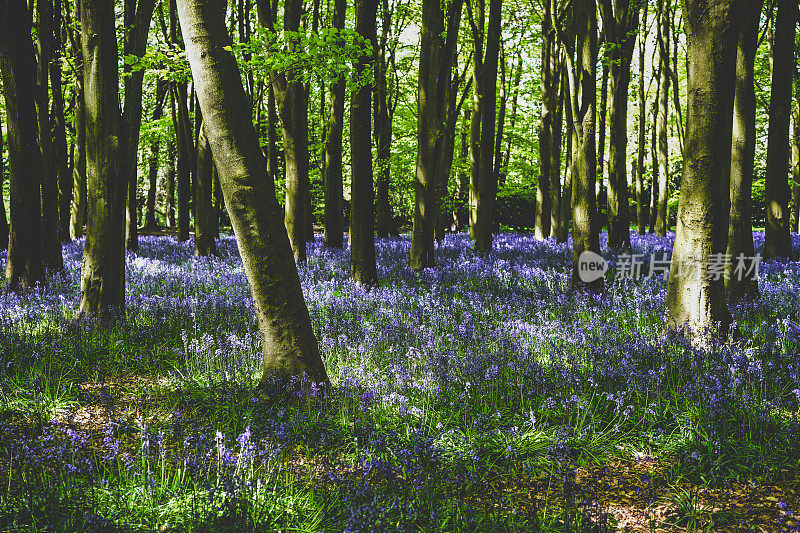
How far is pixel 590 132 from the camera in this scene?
7996 millimetres

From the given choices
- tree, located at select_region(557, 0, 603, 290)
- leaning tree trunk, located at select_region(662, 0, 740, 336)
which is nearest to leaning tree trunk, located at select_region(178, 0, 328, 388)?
leaning tree trunk, located at select_region(662, 0, 740, 336)

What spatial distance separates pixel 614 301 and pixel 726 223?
2.10 meters

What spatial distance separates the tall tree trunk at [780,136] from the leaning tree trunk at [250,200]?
9988 millimetres

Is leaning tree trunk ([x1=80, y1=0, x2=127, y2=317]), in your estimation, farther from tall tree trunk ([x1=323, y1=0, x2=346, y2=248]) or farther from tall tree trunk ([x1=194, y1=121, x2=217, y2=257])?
tall tree trunk ([x1=323, y1=0, x2=346, y2=248])

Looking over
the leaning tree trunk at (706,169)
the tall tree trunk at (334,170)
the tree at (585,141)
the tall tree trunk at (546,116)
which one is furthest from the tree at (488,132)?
the leaning tree trunk at (706,169)

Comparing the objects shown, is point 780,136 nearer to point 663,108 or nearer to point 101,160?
point 663,108

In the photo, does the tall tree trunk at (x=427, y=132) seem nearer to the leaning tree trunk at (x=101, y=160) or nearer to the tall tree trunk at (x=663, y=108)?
the leaning tree trunk at (x=101, y=160)

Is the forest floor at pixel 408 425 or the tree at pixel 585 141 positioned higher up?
the tree at pixel 585 141

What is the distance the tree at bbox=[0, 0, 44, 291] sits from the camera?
7891 millimetres

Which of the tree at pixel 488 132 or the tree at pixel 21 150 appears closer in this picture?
the tree at pixel 21 150

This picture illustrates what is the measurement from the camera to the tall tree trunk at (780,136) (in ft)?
30.1

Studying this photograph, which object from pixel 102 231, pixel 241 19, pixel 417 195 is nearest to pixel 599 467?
pixel 102 231

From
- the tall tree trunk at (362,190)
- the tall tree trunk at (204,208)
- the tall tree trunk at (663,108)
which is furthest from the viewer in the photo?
the tall tree trunk at (663,108)

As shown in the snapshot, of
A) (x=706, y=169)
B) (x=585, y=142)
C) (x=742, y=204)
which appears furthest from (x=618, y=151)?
(x=706, y=169)
